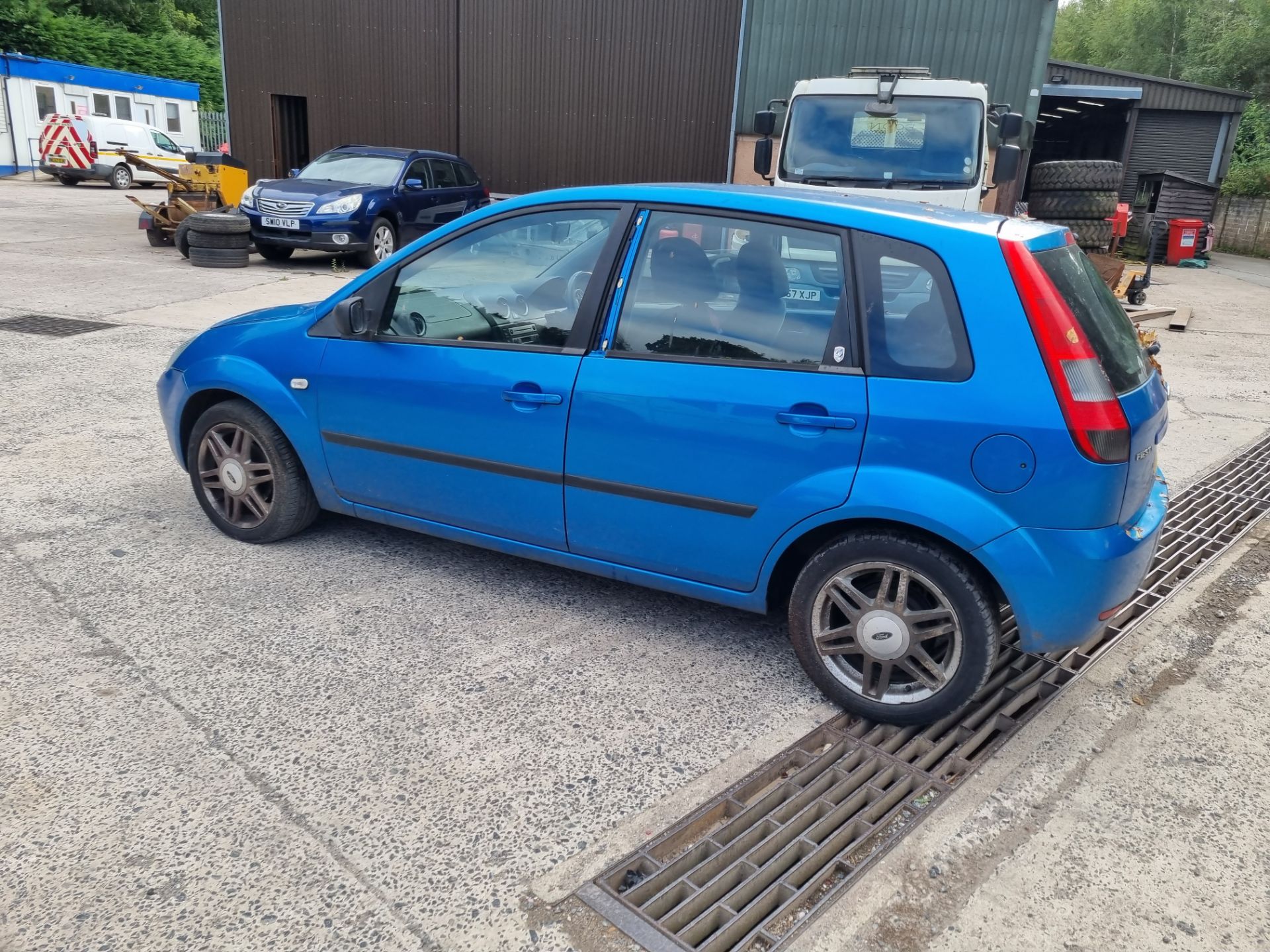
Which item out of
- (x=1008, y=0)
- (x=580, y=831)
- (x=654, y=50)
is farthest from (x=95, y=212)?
(x=580, y=831)

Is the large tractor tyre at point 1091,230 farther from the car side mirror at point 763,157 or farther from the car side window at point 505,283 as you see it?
the car side window at point 505,283

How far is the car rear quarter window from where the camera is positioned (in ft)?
9.83

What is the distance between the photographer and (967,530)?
2.91m

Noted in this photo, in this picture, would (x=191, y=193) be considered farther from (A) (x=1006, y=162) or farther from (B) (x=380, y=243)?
(A) (x=1006, y=162)

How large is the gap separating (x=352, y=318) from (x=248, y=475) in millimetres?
951

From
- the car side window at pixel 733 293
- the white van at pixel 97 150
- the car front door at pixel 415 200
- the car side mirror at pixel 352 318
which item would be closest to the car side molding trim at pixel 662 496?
the car side window at pixel 733 293

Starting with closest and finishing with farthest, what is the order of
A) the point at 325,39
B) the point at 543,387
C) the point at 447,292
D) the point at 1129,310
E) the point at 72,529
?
the point at 543,387 < the point at 447,292 < the point at 72,529 < the point at 1129,310 < the point at 325,39

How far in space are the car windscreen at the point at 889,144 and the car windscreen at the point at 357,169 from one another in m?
7.25

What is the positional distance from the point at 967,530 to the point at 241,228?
12607 mm

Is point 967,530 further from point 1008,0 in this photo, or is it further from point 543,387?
point 1008,0

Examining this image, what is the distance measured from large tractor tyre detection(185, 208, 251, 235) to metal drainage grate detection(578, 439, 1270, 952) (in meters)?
12.2

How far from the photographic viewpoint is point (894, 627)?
10.2ft

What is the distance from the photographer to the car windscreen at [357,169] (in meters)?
14.1

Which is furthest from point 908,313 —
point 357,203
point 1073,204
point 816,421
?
point 1073,204
